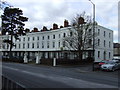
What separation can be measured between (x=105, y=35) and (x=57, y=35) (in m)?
16.3

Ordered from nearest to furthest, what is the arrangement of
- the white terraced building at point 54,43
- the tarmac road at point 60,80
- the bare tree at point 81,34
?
1. the tarmac road at point 60,80
2. the bare tree at point 81,34
3. the white terraced building at point 54,43

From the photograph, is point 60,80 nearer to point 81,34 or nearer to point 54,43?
point 81,34

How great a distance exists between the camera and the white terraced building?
5033cm

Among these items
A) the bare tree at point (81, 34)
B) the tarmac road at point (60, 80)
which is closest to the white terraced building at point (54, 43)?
the bare tree at point (81, 34)

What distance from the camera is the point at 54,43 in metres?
61.8

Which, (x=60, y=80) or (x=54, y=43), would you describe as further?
(x=54, y=43)

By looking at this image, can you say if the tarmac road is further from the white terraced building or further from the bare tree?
the white terraced building

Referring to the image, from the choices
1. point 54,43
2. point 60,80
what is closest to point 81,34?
point 54,43

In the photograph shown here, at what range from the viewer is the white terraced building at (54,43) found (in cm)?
5033

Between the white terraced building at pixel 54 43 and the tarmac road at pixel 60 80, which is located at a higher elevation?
the white terraced building at pixel 54 43

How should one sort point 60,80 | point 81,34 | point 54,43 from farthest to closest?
point 54,43
point 81,34
point 60,80

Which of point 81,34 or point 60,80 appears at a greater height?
point 81,34

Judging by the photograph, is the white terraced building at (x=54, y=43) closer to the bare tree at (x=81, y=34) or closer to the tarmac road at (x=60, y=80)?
the bare tree at (x=81, y=34)

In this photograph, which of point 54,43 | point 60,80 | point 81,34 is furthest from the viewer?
point 54,43
